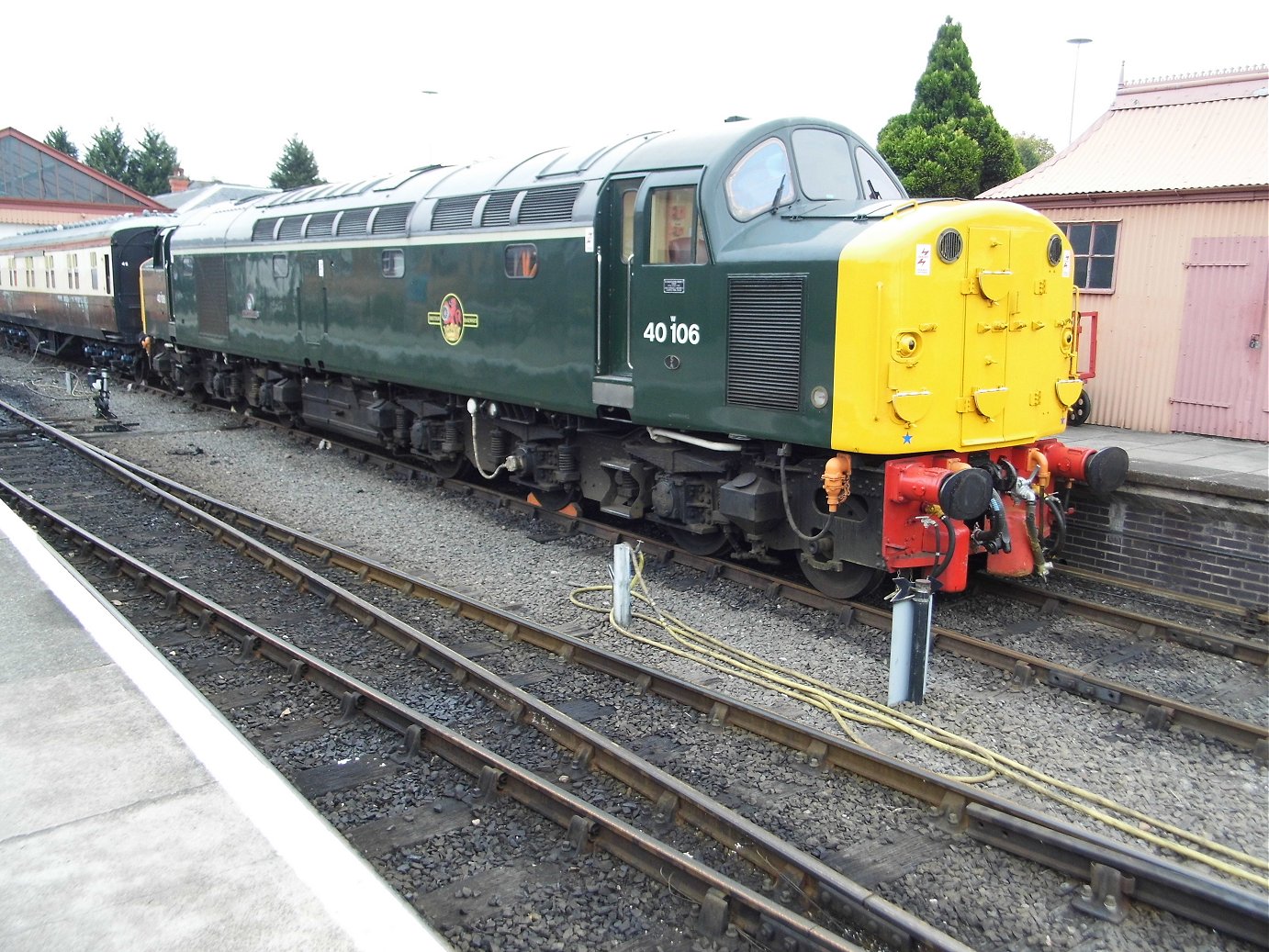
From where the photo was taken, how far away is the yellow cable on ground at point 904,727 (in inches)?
179

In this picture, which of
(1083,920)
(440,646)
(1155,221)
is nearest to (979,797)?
(1083,920)

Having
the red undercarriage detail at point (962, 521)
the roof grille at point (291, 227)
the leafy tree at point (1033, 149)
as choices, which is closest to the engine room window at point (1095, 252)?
the red undercarriage detail at point (962, 521)

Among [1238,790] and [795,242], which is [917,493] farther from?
[1238,790]

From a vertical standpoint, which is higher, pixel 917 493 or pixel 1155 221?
pixel 1155 221

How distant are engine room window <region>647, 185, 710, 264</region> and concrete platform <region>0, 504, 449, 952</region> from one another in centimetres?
461

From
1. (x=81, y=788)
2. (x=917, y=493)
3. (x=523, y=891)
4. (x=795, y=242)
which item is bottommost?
(x=523, y=891)

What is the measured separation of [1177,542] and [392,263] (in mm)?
8347

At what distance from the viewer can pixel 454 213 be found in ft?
34.8

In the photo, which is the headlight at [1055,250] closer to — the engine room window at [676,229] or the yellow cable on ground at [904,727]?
the engine room window at [676,229]

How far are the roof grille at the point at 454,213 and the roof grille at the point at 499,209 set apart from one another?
24 cm

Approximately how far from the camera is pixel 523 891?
4316 mm

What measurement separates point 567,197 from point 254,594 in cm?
427

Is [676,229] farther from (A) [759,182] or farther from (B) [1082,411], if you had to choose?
(B) [1082,411]

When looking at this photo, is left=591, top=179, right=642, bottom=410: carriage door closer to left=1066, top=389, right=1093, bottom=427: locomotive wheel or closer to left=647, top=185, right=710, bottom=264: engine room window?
left=647, top=185, right=710, bottom=264: engine room window
